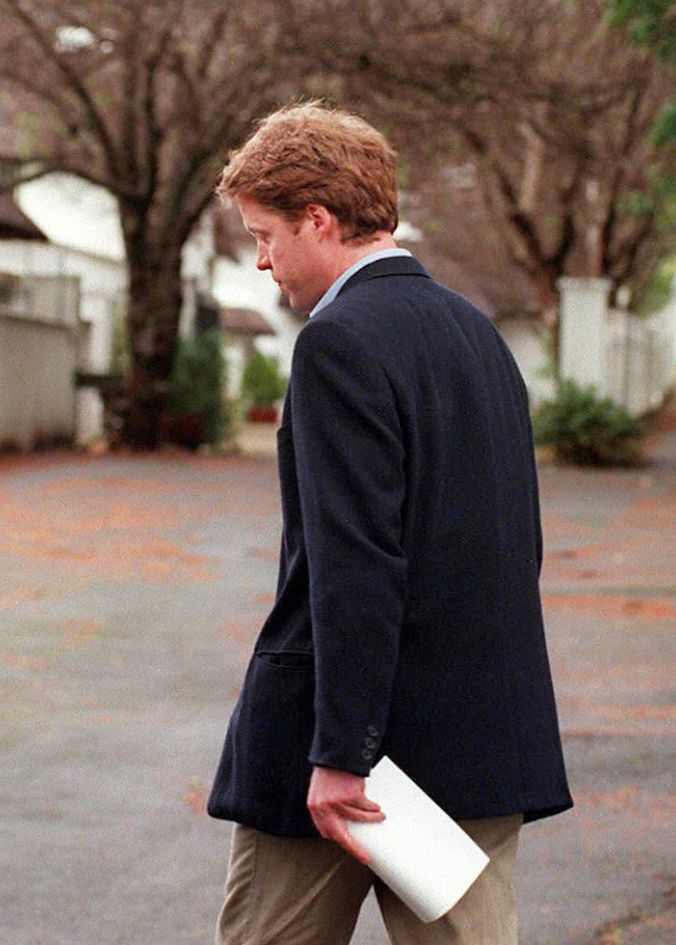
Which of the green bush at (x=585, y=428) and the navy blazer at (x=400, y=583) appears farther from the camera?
the green bush at (x=585, y=428)

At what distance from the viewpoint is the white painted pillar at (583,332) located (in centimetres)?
2195

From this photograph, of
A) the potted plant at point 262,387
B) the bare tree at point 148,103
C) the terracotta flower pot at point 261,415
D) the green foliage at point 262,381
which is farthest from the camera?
the green foliage at point 262,381

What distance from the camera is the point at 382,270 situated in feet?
9.01

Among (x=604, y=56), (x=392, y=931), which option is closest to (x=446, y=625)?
(x=392, y=931)

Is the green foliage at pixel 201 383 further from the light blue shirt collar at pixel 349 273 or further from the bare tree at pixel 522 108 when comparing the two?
the light blue shirt collar at pixel 349 273

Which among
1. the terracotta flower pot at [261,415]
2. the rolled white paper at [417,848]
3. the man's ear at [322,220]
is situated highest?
the man's ear at [322,220]

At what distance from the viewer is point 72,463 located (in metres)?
20.7

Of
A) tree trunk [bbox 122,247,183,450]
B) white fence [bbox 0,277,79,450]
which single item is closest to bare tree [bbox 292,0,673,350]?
tree trunk [bbox 122,247,183,450]

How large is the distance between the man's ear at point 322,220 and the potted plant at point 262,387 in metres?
42.3

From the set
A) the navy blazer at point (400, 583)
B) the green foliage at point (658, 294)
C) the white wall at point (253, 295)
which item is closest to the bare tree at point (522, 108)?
the navy blazer at point (400, 583)

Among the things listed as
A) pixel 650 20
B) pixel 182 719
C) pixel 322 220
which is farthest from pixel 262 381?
A: pixel 322 220

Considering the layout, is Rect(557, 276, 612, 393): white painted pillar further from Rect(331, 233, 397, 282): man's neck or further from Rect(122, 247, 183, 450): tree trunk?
Rect(331, 233, 397, 282): man's neck

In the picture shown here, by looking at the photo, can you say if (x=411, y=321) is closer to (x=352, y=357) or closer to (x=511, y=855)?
(x=352, y=357)

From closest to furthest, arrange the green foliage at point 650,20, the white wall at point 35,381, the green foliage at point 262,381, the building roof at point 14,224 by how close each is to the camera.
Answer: the green foliage at point 650,20 → the white wall at point 35,381 → the building roof at point 14,224 → the green foliage at point 262,381
